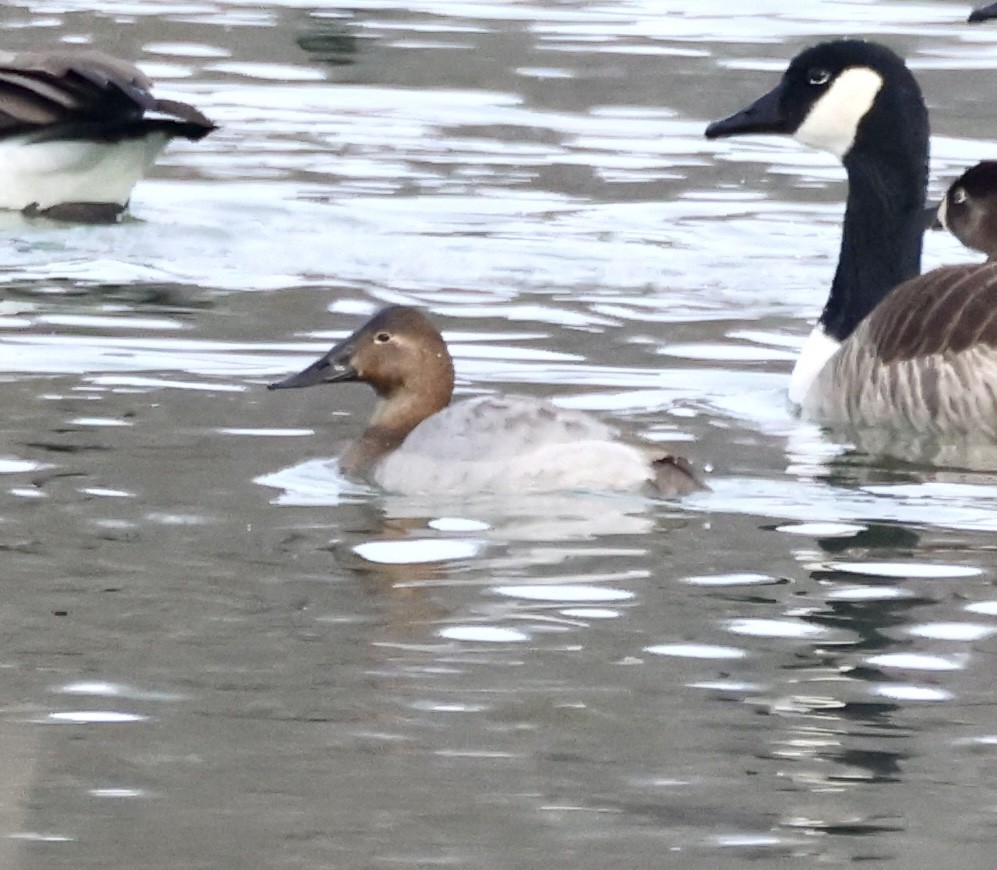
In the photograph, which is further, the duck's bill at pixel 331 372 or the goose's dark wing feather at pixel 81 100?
the goose's dark wing feather at pixel 81 100

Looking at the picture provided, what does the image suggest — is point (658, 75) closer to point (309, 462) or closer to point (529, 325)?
point (529, 325)

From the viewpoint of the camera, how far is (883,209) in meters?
12.1

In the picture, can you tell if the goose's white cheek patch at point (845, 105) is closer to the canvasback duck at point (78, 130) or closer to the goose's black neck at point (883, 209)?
the goose's black neck at point (883, 209)

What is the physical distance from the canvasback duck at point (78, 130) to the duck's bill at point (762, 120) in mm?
3794

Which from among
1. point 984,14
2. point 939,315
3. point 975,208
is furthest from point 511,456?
point 984,14

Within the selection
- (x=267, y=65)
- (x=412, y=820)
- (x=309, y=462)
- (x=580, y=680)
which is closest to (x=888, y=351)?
(x=309, y=462)

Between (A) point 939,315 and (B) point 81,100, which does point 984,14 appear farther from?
(A) point 939,315

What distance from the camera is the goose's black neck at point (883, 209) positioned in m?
12.0

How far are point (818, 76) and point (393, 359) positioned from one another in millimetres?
2911

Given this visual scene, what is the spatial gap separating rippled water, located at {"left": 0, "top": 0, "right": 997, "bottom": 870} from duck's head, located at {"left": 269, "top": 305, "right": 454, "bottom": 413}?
0.98 feet

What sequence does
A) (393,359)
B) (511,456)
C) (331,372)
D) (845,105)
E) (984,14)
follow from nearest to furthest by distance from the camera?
(511,456), (393,359), (331,372), (845,105), (984,14)

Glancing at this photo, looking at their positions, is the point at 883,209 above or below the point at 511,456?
above

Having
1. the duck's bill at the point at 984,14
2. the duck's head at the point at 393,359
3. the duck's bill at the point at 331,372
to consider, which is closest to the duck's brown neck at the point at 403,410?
the duck's head at the point at 393,359

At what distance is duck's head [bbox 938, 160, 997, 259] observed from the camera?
12.5m
